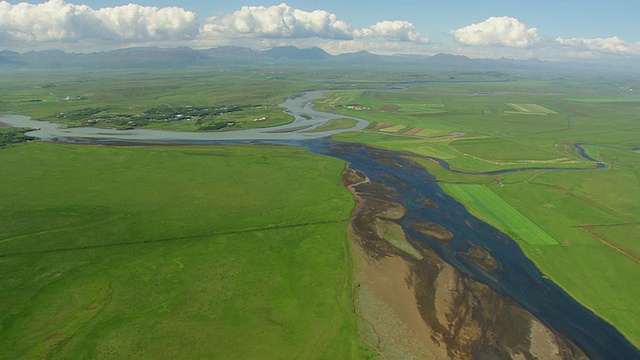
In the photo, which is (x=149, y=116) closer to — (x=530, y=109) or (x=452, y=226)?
(x=452, y=226)

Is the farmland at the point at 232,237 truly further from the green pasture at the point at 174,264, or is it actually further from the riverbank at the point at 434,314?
the riverbank at the point at 434,314

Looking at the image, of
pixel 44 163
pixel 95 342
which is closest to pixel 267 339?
pixel 95 342

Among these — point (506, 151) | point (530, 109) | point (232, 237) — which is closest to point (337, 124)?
point (506, 151)

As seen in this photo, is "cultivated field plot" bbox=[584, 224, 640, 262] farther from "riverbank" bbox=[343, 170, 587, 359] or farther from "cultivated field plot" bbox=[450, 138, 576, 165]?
"cultivated field plot" bbox=[450, 138, 576, 165]

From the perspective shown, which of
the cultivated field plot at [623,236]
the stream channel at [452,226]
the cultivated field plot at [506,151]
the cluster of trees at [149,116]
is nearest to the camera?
the stream channel at [452,226]

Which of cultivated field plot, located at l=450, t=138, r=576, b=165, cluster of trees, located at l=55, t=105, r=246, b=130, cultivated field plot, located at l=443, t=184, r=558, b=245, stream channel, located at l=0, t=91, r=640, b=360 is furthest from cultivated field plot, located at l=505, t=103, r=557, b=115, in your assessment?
cluster of trees, located at l=55, t=105, r=246, b=130

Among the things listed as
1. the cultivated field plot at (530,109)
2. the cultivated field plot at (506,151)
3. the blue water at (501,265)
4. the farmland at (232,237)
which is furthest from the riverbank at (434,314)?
the cultivated field plot at (530,109)
